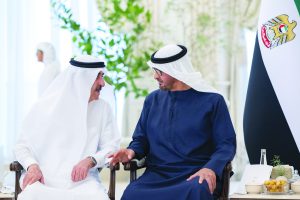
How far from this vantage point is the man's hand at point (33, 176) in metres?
4.41

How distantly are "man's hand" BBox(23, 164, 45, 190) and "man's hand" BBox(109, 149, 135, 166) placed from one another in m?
0.46

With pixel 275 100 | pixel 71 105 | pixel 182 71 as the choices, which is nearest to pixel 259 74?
pixel 275 100

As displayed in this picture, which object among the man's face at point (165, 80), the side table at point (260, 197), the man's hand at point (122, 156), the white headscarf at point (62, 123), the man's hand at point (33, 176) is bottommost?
the side table at point (260, 197)

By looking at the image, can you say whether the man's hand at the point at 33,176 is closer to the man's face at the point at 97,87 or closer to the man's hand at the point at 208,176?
the man's face at the point at 97,87

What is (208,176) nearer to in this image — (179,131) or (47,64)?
(179,131)

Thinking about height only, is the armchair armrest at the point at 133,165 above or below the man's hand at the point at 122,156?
below

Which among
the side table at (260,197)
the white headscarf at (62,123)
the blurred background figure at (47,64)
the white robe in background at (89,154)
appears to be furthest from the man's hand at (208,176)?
the blurred background figure at (47,64)

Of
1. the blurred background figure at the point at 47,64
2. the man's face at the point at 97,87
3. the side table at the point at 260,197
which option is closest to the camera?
the side table at the point at 260,197

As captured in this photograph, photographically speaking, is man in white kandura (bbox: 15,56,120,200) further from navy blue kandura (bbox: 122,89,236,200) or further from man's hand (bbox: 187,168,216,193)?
man's hand (bbox: 187,168,216,193)

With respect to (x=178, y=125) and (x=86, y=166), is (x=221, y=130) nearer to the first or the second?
(x=178, y=125)

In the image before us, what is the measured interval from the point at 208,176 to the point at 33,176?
1.09 m

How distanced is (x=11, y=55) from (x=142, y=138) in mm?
4521

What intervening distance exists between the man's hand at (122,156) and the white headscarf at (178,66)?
1.95ft

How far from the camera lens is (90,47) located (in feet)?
27.2
